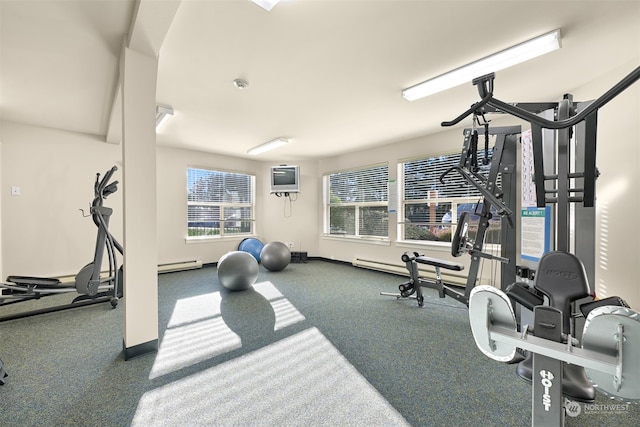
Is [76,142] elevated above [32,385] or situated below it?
above

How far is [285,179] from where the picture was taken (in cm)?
586

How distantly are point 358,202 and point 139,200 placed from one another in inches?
167

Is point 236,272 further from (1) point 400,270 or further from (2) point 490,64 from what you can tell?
(2) point 490,64

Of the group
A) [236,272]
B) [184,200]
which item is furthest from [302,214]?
[236,272]

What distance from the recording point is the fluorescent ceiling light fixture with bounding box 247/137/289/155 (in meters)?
4.61

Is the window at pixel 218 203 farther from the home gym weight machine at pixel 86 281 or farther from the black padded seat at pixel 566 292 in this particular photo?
the black padded seat at pixel 566 292

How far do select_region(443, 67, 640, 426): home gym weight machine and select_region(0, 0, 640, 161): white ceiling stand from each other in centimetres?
109

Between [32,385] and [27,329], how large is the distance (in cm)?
127

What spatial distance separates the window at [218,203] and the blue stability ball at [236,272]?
218 cm

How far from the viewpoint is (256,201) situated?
6.37m

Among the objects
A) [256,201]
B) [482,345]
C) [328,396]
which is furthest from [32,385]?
[256,201]

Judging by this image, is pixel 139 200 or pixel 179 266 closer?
pixel 139 200

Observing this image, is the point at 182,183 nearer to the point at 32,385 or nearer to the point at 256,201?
the point at 256,201

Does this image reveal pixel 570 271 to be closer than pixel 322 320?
Yes
